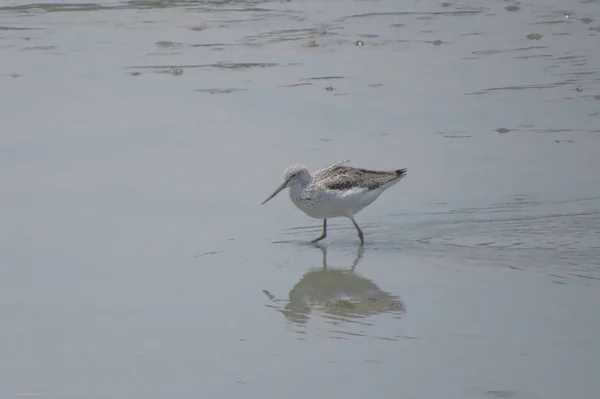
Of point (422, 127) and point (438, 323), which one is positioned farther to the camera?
point (422, 127)

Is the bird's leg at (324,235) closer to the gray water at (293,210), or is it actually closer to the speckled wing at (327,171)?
the gray water at (293,210)

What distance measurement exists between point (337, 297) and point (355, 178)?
5.42 ft

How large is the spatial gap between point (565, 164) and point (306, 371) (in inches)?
181

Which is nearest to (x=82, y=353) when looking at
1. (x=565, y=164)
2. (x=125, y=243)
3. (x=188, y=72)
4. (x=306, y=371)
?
(x=306, y=371)

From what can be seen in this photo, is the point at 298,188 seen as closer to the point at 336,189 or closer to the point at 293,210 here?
the point at 336,189

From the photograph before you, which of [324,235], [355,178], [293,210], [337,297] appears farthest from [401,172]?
[337,297]

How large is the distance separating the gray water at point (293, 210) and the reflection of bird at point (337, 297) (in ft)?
0.07

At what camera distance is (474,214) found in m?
9.30

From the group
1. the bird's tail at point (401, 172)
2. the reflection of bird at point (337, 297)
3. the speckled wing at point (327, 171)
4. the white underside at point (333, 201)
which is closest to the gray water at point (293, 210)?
the reflection of bird at point (337, 297)

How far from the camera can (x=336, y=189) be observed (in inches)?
364

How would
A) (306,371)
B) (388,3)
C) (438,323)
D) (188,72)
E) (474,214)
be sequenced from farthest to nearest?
(388,3) < (188,72) < (474,214) < (438,323) < (306,371)

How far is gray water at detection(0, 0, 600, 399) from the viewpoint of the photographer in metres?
6.64

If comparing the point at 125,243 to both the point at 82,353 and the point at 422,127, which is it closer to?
the point at 82,353

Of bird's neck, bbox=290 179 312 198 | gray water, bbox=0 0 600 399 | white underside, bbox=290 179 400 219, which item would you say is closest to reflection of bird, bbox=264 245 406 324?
gray water, bbox=0 0 600 399
